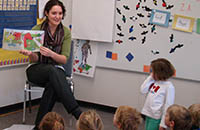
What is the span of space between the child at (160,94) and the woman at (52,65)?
73 cm

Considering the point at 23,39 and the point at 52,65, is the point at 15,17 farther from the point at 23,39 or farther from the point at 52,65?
the point at 52,65

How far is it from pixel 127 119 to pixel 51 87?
125 cm

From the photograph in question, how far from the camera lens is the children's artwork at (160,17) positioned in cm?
350

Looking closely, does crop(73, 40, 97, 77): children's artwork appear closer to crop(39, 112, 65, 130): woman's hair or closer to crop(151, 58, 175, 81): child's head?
crop(151, 58, 175, 81): child's head

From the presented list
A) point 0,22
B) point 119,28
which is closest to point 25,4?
point 0,22

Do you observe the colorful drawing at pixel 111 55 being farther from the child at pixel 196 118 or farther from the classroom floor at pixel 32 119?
the child at pixel 196 118

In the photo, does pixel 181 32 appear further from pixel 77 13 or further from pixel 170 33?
pixel 77 13

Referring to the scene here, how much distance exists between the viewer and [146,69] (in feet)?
12.1

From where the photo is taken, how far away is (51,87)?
3.13 meters

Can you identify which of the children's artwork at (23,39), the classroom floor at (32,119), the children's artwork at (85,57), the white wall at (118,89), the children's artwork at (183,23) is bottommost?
the classroom floor at (32,119)

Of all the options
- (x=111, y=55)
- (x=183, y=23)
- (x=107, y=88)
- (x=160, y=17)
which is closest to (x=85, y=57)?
(x=111, y=55)

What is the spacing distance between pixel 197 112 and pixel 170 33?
141cm

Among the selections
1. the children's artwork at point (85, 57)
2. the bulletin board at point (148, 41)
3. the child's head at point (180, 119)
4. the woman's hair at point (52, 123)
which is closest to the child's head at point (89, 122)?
the woman's hair at point (52, 123)

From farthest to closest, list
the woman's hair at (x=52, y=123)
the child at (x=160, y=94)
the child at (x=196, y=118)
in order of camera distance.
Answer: the child at (x=160, y=94) < the child at (x=196, y=118) < the woman's hair at (x=52, y=123)
